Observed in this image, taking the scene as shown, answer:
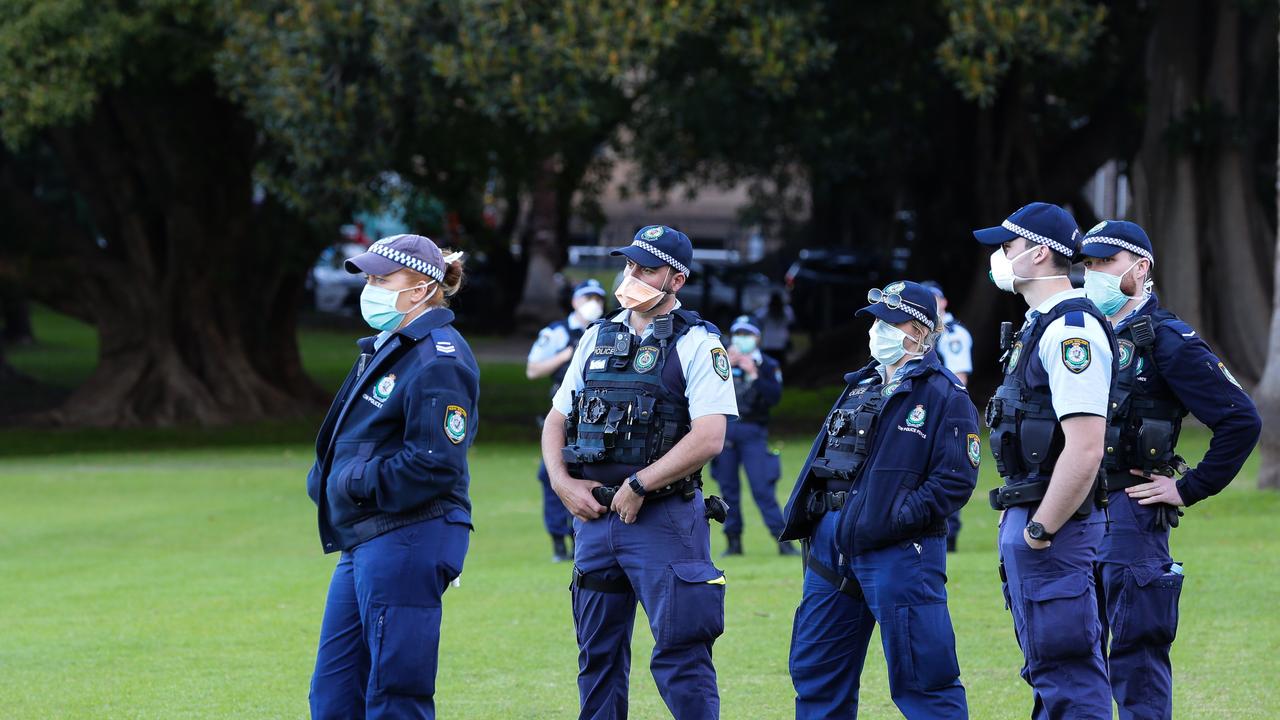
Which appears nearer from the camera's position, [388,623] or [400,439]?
[388,623]

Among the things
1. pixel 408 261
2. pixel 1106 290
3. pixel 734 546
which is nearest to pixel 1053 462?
pixel 1106 290

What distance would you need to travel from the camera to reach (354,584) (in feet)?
18.4

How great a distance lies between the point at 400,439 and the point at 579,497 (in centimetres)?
76

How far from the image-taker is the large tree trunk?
2553cm

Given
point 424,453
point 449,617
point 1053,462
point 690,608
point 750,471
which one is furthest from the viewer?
point 750,471

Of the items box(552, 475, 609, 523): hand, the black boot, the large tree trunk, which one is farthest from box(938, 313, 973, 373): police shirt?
the large tree trunk

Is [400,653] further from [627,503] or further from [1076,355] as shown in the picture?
[1076,355]

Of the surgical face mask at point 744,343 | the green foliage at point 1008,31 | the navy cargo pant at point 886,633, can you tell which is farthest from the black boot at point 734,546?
the green foliage at point 1008,31

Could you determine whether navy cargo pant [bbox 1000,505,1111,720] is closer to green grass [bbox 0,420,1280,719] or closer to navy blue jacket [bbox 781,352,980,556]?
navy blue jacket [bbox 781,352,980,556]

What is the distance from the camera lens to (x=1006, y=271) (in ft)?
19.5

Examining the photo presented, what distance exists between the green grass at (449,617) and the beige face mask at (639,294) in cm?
234

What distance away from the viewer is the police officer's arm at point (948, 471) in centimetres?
598

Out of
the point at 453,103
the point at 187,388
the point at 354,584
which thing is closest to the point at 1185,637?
the point at 354,584

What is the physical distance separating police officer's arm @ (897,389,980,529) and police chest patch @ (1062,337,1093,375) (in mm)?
498
